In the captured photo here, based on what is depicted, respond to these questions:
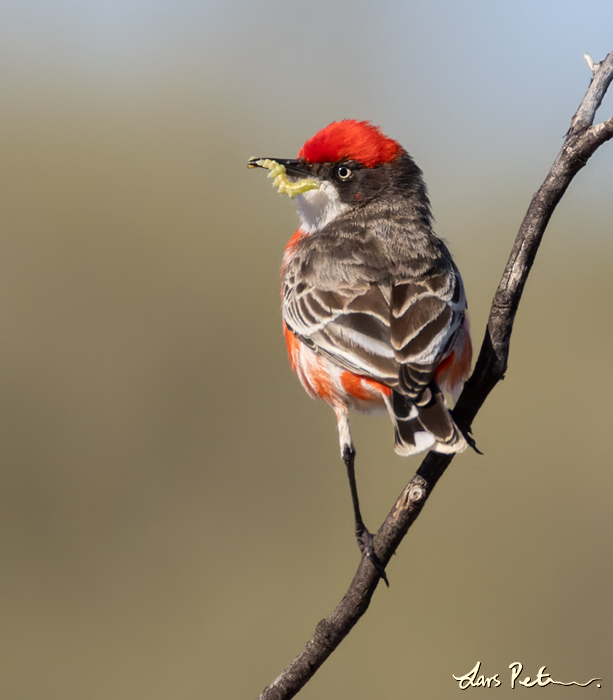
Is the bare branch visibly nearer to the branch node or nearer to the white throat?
the branch node

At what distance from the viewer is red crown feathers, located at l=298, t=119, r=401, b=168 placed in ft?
17.1

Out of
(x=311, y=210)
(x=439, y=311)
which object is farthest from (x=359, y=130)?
(x=439, y=311)

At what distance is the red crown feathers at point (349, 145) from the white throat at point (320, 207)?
0.20 metres

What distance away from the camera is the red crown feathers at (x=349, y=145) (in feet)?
17.1

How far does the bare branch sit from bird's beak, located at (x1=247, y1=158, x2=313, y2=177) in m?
2.10

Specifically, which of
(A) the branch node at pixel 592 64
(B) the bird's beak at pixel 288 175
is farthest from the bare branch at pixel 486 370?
(B) the bird's beak at pixel 288 175

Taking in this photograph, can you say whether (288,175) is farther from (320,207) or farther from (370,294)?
(370,294)

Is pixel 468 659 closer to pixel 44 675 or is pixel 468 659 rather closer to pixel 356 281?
pixel 44 675

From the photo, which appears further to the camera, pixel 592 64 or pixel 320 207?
pixel 320 207

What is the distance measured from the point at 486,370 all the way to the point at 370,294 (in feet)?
3.51

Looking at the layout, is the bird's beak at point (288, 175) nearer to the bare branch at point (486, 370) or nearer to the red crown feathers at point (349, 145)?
the red crown feathers at point (349, 145)

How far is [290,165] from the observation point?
205 inches

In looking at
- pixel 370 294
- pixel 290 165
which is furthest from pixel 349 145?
pixel 370 294

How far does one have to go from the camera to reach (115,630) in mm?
8805
